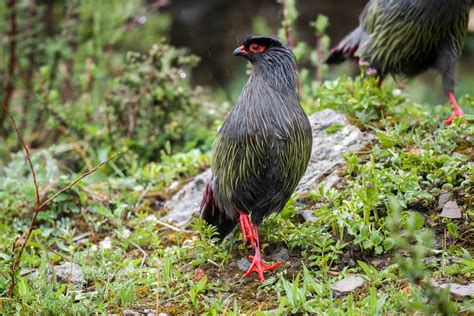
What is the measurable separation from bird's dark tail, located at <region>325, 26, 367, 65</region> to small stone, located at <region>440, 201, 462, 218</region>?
7.14 feet

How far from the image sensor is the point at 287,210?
406cm

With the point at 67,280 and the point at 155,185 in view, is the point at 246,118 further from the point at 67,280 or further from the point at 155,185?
the point at 155,185

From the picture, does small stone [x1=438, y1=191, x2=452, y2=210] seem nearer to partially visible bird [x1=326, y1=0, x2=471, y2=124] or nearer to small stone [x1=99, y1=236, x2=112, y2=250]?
partially visible bird [x1=326, y1=0, x2=471, y2=124]

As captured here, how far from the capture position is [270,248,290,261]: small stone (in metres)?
3.81

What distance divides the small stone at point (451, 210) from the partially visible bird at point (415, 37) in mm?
1164

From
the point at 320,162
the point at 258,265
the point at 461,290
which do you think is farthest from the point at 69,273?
the point at 461,290

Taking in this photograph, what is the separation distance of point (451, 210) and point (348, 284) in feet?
2.67

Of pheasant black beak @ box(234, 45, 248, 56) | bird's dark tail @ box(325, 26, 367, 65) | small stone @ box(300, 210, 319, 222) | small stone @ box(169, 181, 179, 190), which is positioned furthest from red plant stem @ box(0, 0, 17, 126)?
small stone @ box(300, 210, 319, 222)

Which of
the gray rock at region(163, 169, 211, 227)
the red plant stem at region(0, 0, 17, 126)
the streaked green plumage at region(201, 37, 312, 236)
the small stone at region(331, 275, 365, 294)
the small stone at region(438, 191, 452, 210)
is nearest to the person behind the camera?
the small stone at region(331, 275, 365, 294)

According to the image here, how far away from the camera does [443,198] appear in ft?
12.5

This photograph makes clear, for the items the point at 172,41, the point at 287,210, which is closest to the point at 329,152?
the point at 287,210

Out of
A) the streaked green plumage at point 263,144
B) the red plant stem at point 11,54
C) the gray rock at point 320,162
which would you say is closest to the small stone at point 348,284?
the streaked green plumage at point 263,144

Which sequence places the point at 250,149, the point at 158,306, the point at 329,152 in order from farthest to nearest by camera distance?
the point at 329,152
the point at 250,149
the point at 158,306

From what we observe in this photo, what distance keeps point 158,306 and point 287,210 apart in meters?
1.07
